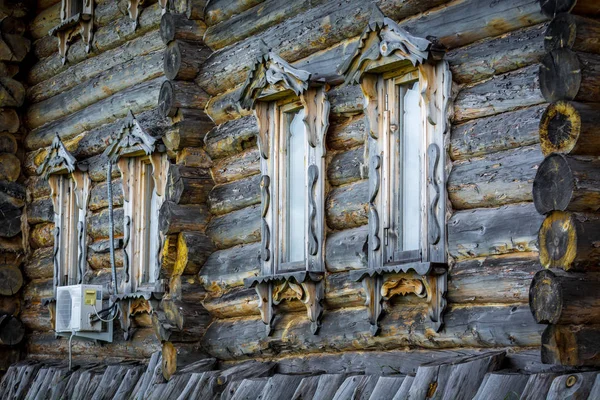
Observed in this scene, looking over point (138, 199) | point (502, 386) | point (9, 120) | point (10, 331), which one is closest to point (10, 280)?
point (10, 331)

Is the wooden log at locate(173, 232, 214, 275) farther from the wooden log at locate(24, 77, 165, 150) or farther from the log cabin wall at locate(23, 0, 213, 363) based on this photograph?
the wooden log at locate(24, 77, 165, 150)

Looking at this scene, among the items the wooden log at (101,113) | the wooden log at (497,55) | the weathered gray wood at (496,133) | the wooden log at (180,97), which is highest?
the wooden log at (101,113)

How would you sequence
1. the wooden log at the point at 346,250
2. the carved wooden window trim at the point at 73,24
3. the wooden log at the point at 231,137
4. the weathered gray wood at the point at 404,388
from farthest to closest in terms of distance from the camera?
the carved wooden window trim at the point at 73,24 → the wooden log at the point at 231,137 → the wooden log at the point at 346,250 → the weathered gray wood at the point at 404,388

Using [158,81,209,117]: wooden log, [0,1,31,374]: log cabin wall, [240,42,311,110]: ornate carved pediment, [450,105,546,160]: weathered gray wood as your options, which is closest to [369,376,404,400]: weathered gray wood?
[450,105,546,160]: weathered gray wood

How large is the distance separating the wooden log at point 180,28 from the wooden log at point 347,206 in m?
2.70

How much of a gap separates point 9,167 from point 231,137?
4.91 m

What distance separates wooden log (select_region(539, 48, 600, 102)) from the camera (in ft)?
23.9

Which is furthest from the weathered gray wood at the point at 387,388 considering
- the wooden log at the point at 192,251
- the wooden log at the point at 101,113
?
the wooden log at the point at 101,113

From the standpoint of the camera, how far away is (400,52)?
350 inches

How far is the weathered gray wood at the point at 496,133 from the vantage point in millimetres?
7908

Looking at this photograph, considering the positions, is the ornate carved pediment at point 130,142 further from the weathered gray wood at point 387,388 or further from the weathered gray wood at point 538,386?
the weathered gray wood at point 538,386

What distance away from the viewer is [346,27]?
32.1ft

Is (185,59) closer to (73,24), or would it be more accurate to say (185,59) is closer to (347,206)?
(347,206)

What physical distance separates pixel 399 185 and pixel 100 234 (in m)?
5.27
